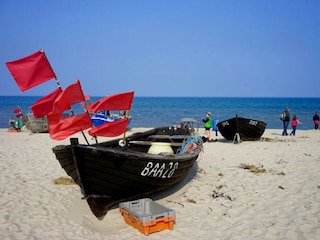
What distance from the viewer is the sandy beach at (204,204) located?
229 inches

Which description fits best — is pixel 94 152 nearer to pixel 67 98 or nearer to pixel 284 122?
pixel 67 98

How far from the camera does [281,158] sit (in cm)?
1191

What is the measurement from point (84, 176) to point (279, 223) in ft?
12.7

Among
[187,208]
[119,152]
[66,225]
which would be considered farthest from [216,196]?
[66,225]

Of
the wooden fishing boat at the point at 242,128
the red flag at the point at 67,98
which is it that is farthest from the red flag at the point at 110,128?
the wooden fishing boat at the point at 242,128

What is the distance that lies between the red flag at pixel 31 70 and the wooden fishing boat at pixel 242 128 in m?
12.1

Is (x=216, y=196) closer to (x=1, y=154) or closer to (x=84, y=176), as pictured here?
(x=84, y=176)

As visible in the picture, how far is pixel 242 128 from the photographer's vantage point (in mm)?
16766

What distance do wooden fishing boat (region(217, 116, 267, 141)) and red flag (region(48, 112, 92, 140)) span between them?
12004 mm

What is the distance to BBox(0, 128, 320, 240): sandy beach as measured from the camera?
580 cm

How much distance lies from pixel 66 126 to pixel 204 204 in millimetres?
3754

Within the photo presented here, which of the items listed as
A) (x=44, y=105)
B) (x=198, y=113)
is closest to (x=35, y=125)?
(x=44, y=105)

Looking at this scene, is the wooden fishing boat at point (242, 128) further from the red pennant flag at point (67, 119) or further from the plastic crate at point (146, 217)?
the red pennant flag at point (67, 119)

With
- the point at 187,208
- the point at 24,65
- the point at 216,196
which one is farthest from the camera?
the point at 216,196
